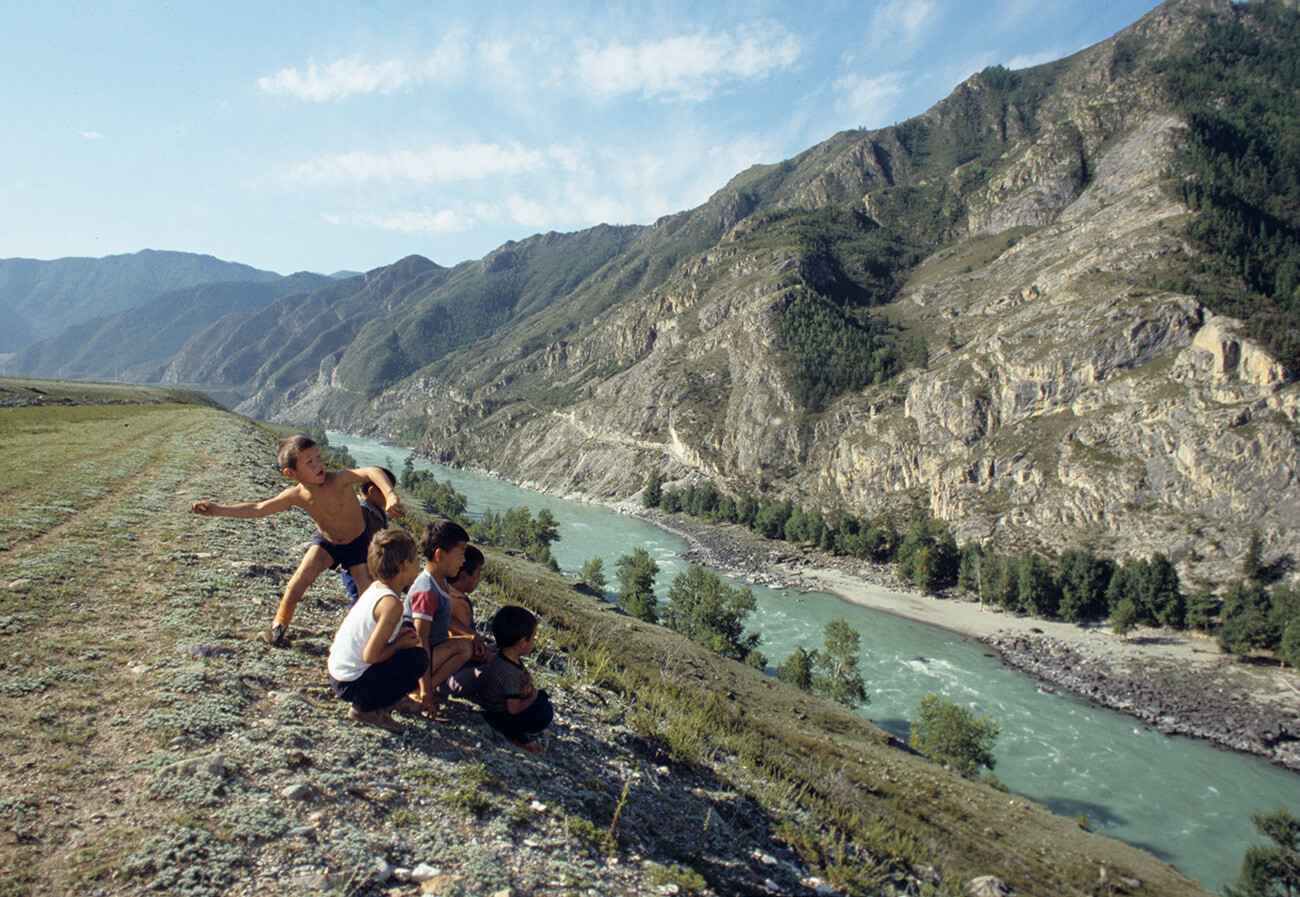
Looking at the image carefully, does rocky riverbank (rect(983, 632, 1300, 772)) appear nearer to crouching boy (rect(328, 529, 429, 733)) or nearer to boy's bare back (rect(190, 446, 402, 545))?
crouching boy (rect(328, 529, 429, 733))

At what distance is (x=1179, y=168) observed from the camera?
110 m

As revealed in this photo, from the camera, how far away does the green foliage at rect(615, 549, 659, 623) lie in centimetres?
4163

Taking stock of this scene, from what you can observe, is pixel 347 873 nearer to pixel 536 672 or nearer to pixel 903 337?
pixel 536 672

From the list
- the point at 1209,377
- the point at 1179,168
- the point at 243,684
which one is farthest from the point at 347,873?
the point at 1179,168

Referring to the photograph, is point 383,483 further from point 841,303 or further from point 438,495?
point 841,303

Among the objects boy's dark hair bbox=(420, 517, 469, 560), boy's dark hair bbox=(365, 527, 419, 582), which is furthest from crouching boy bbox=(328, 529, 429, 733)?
boy's dark hair bbox=(420, 517, 469, 560)

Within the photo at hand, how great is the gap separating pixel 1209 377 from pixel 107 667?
311ft

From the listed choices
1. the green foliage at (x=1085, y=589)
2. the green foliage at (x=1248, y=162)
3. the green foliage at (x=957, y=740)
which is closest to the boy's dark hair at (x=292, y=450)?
the green foliage at (x=957, y=740)

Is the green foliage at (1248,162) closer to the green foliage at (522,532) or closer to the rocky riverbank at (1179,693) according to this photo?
the rocky riverbank at (1179,693)

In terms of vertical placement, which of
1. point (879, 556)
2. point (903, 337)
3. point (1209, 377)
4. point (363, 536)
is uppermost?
point (903, 337)

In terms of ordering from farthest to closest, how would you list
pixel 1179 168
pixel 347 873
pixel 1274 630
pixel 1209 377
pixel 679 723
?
pixel 1179 168 < pixel 1209 377 < pixel 1274 630 < pixel 679 723 < pixel 347 873

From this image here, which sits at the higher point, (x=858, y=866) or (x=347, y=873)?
(x=347, y=873)

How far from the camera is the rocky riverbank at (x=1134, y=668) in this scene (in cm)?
3853

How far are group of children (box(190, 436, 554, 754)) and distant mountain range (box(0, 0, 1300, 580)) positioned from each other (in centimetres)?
7920
